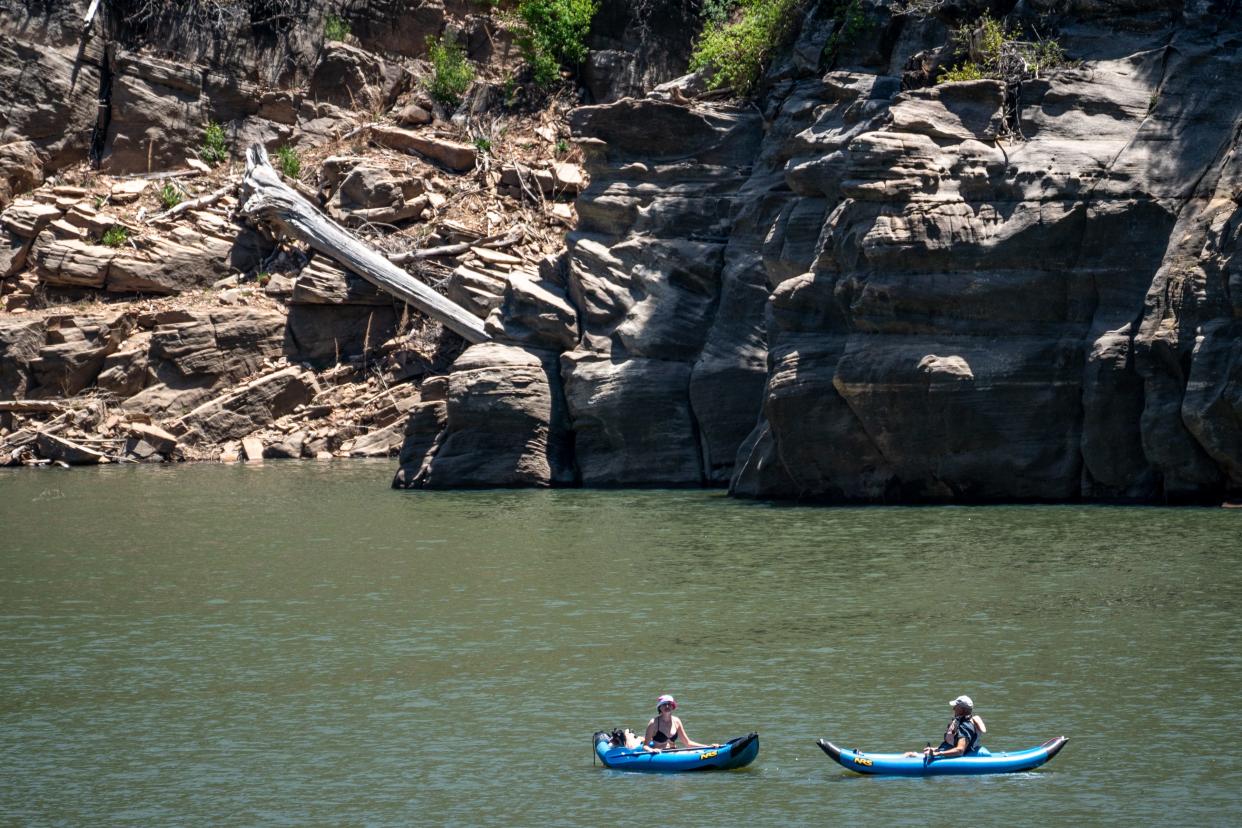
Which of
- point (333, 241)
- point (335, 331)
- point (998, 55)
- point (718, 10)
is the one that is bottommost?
point (335, 331)

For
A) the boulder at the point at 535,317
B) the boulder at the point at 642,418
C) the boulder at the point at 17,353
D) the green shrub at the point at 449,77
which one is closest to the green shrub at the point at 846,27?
the boulder at the point at 642,418

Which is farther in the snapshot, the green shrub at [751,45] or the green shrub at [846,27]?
the green shrub at [751,45]

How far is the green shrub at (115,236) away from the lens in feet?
134

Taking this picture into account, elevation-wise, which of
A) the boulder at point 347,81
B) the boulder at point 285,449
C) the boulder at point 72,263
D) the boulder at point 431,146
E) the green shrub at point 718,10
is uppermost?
the green shrub at point 718,10

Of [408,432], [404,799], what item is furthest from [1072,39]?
[404,799]

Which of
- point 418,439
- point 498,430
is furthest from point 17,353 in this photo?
point 498,430

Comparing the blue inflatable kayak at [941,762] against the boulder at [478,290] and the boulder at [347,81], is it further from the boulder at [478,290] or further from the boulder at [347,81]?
the boulder at [347,81]

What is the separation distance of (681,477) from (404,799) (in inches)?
753

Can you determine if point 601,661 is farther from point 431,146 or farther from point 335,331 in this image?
point 431,146

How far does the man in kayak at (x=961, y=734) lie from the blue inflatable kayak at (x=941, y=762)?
4 cm

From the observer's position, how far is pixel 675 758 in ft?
39.7

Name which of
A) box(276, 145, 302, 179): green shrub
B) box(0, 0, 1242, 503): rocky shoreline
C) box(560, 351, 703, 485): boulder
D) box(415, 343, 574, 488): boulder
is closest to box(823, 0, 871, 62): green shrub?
box(0, 0, 1242, 503): rocky shoreline

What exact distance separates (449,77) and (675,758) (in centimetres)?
3530

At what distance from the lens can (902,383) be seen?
84.7 feet
